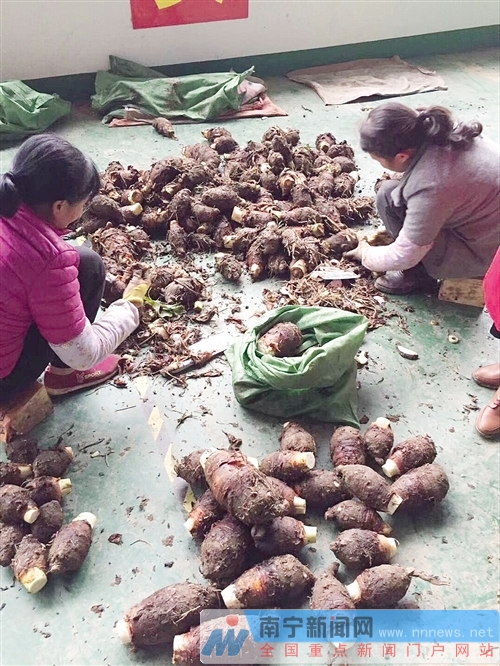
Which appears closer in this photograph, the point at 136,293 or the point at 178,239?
the point at 136,293

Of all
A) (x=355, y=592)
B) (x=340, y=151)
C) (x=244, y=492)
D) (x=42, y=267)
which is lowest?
(x=355, y=592)

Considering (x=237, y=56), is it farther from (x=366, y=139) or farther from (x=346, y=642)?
(x=346, y=642)

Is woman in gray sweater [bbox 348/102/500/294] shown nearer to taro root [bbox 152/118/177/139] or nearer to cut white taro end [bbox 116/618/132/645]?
cut white taro end [bbox 116/618/132/645]

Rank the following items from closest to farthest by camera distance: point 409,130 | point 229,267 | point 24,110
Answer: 1. point 409,130
2. point 229,267
3. point 24,110

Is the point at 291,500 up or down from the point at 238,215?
down

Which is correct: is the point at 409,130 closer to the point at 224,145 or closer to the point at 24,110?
the point at 224,145

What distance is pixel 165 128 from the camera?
4070 millimetres

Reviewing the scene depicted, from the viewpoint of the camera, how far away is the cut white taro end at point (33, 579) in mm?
1636

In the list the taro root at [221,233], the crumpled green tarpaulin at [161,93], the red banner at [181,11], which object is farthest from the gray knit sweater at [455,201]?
the red banner at [181,11]

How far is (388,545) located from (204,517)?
0.56m

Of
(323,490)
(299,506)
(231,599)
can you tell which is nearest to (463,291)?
(323,490)

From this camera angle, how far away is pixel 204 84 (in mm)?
4477

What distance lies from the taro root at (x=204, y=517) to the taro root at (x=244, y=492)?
0.06 metres

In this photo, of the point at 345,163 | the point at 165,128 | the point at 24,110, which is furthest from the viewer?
the point at 165,128
